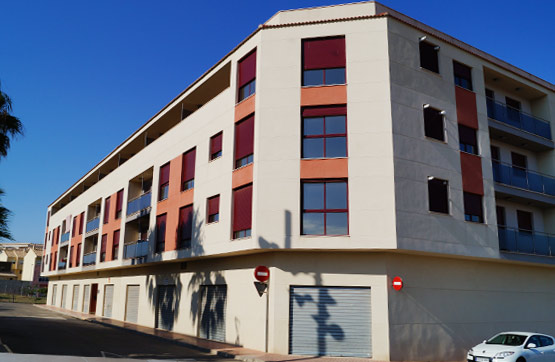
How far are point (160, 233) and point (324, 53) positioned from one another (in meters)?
13.0

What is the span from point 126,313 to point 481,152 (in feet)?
73.8

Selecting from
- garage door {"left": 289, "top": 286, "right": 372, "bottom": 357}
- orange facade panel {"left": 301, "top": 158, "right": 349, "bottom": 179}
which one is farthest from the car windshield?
orange facade panel {"left": 301, "top": 158, "right": 349, "bottom": 179}

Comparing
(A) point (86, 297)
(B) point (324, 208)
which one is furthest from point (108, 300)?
(B) point (324, 208)

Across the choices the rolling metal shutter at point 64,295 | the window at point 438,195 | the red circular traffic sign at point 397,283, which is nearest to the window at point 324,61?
the window at point 438,195

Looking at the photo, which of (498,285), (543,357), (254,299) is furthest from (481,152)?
(254,299)

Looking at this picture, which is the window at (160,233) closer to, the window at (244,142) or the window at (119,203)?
the window at (244,142)

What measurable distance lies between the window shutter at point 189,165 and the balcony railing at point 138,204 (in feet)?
14.8

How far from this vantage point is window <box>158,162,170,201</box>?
79.7 ft

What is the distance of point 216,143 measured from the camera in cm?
1998

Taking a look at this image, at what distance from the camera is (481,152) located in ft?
58.3

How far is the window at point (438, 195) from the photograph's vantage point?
16.0m

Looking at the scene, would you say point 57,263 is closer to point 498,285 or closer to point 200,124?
point 200,124

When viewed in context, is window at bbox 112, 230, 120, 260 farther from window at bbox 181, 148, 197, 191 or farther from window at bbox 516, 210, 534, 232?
window at bbox 516, 210, 534, 232

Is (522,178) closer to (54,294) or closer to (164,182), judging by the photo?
(164,182)
